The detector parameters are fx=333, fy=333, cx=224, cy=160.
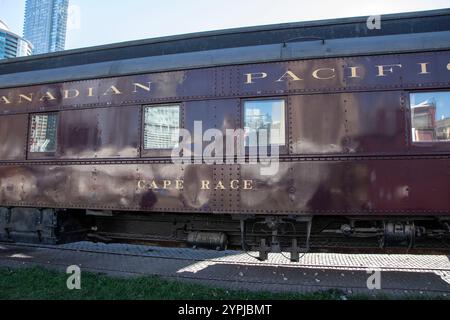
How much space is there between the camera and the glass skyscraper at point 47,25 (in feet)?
262

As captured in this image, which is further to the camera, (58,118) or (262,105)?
(58,118)

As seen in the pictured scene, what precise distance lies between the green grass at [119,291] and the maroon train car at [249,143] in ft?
2.46

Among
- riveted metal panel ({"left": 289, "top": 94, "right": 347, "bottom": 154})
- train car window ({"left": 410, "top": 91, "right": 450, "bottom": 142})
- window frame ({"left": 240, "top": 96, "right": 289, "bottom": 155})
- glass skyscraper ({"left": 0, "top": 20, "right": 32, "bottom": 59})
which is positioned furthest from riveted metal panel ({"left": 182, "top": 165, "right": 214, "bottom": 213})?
glass skyscraper ({"left": 0, "top": 20, "right": 32, "bottom": 59})

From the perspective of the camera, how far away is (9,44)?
42562 mm

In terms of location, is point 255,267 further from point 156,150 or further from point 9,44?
point 9,44

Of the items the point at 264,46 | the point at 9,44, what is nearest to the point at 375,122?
the point at 264,46

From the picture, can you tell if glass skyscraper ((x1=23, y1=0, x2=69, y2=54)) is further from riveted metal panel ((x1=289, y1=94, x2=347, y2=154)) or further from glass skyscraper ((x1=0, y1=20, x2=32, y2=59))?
riveted metal panel ((x1=289, y1=94, x2=347, y2=154))

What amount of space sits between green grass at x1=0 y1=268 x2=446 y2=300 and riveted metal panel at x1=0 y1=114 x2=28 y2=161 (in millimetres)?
2130

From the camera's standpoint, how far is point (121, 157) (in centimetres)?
514

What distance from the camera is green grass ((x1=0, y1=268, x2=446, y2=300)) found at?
13.7 feet

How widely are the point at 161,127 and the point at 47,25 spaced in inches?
3751
